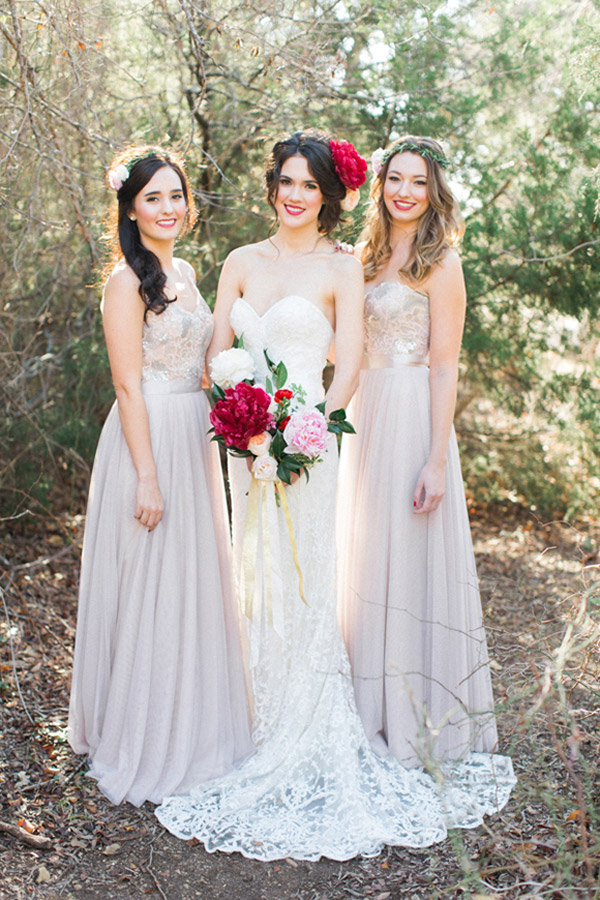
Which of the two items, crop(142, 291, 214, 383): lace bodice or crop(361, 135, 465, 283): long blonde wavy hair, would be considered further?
crop(361, 135, 465, 283): long blonde wavy hair

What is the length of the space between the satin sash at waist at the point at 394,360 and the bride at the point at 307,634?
9.4 inches

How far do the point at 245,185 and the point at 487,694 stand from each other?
3319 mm

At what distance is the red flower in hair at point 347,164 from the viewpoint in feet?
10.4

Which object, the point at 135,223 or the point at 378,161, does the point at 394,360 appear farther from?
the point at 135,223

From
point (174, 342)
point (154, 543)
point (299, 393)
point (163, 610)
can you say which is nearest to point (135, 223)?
point (174, 342)

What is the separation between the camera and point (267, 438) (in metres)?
3.03

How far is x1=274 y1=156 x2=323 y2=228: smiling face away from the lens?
125 inches

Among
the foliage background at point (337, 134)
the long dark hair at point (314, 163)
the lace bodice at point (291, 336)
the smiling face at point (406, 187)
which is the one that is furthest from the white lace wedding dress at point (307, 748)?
the foliage background at point (337, 134)

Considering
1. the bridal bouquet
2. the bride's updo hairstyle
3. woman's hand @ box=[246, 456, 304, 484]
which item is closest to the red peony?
the bridal bouquet

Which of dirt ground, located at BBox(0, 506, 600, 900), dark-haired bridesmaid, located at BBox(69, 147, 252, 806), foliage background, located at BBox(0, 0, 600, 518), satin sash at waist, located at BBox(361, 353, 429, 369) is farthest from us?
foliage background, located at BBox(0, 0, 600, 518)

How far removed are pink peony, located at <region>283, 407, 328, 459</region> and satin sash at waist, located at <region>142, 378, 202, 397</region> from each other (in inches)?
20.6

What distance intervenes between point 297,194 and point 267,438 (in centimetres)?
95

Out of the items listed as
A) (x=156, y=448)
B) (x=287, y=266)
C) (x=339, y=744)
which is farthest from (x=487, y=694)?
(x=287, y=266)

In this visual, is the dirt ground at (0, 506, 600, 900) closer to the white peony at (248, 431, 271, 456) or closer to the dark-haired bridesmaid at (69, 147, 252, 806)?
the dark-haired bridesmaid at (69, 147, 252, 806)
